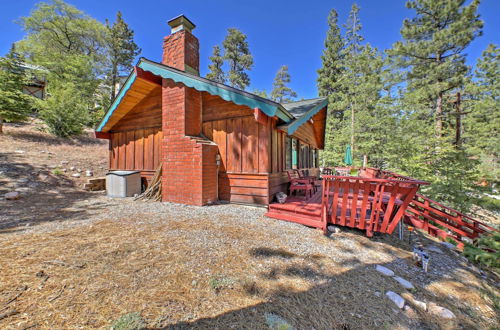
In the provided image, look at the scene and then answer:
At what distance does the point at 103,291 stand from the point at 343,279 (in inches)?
108

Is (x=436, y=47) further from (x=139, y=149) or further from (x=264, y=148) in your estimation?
(x=139, y=149)

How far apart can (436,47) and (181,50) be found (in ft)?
45.5

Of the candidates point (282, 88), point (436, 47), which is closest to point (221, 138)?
point (436, 47)


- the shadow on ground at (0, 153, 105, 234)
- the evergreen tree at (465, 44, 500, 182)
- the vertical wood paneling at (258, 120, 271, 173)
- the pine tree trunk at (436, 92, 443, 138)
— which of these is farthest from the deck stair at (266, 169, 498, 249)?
the evergreen tree at (465, 44, 500, 182)

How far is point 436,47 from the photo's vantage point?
34.4 feet

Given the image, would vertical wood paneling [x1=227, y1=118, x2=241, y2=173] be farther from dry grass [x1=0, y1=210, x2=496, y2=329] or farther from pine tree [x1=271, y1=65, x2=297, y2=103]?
pine tree [x1=271, y1=65, x2=297, y2=103]

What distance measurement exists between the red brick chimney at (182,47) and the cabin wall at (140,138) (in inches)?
51.2

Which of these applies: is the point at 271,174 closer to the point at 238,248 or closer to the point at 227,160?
the point at 227,160

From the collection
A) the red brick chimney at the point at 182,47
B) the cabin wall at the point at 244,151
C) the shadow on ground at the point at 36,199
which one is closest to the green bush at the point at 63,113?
the shadow on ground at the point at 36,199

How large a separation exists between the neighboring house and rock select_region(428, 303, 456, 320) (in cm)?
353

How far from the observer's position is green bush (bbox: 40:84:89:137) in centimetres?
1170

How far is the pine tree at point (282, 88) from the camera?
87.9ft

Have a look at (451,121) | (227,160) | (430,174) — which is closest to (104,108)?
(227,160)

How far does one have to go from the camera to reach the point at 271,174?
5371 mm
